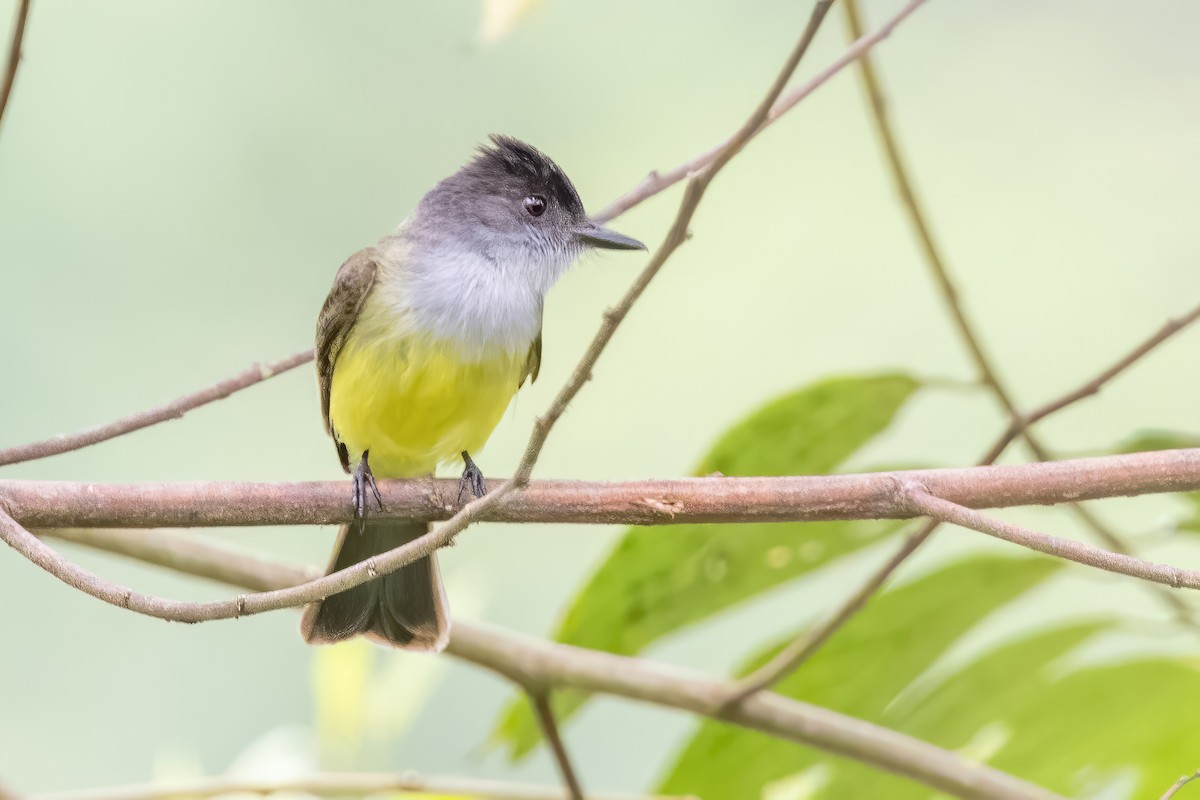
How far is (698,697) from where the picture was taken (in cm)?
145

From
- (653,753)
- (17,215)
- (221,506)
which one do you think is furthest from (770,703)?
(17,215)

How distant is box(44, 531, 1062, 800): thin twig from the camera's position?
132cm

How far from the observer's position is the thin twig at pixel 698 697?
4.34 feet

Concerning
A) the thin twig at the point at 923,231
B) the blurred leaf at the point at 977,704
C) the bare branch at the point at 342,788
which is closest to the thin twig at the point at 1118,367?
the thin twig at the point at 923,231

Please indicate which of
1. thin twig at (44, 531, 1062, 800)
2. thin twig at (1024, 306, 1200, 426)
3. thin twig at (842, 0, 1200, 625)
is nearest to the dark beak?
thin twig at (842, 0, 1200, 625)

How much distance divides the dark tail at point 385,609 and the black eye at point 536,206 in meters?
0.48

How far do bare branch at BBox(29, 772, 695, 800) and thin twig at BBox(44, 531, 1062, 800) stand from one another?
0.37 ft

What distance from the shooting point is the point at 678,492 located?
1.11 meters

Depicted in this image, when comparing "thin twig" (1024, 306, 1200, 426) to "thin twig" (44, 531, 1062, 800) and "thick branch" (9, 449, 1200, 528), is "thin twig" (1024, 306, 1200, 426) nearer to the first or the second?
"thick branch" (9, 449, 1200, 528)

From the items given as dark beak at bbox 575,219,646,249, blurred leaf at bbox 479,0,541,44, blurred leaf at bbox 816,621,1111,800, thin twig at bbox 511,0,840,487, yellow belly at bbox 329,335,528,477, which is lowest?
blurred leaf at bbox 816,621,1111,800

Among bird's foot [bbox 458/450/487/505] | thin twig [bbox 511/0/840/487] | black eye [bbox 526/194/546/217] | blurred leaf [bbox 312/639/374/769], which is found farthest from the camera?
black eye [bbox 526/194/546/217]

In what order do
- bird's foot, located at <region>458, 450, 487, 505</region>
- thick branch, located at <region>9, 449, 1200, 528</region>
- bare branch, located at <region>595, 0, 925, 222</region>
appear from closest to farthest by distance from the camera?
1. thick branch, located at <region>9, 449, 1200, 528</region>
2. bare branch, located at <region>595, 0, 925, 222</region>
3. bird's foot, located at <region>458, 450, 487, 505</region>

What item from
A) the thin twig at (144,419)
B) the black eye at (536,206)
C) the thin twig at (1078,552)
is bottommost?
the thin twig at (1078,552)

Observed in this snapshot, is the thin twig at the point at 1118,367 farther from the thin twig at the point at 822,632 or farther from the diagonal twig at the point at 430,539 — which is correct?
the diagonal twig at the point at 430,539
